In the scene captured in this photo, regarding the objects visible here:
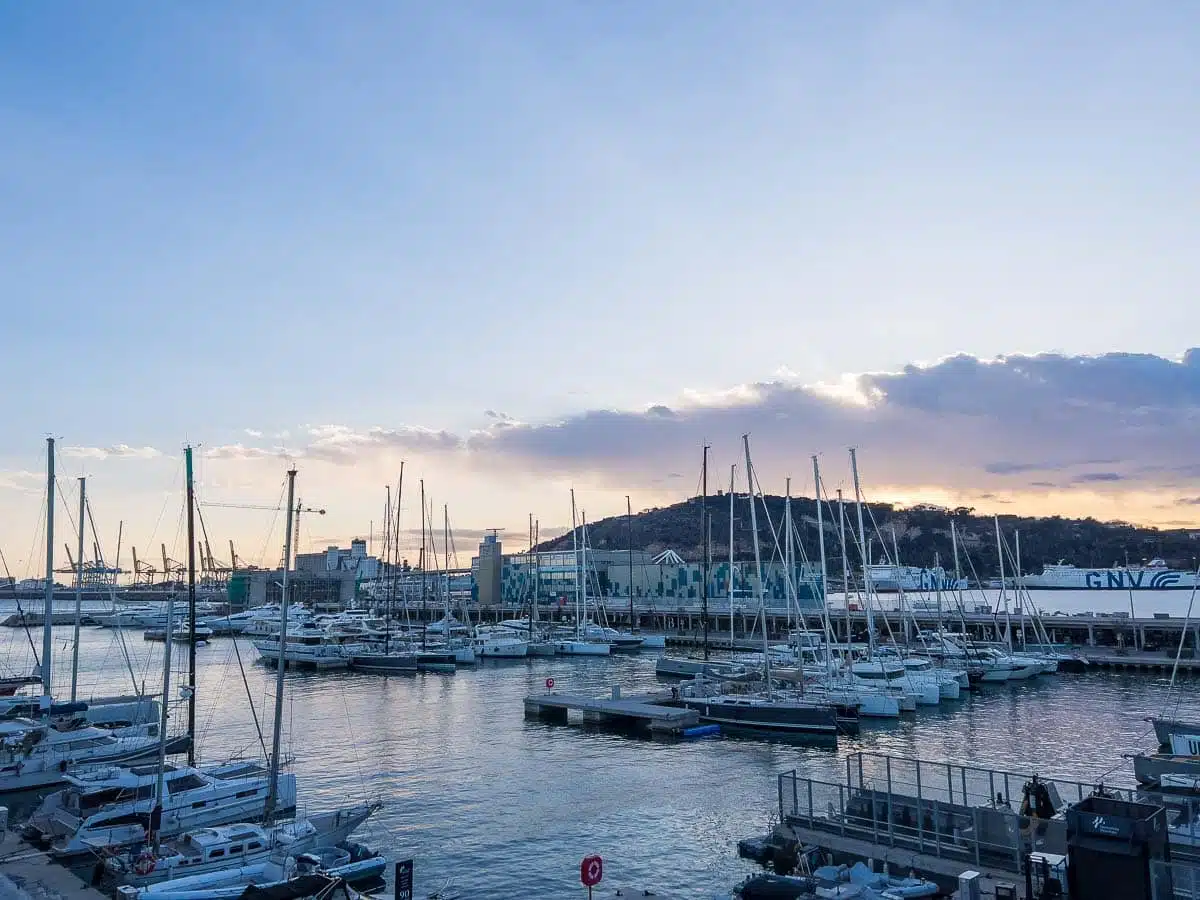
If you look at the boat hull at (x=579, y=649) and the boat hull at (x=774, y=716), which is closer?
the boat hull at (x=774, y=716)

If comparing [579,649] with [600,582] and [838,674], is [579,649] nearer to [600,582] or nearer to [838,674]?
[838,674]

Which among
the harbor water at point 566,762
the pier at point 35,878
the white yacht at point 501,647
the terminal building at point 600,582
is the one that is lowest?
the harbor water at point 566,762

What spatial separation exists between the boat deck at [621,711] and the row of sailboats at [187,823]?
69.4 feet

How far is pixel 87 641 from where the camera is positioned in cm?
12731

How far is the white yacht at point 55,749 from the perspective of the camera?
3434 cm

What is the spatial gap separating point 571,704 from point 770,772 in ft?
51.0

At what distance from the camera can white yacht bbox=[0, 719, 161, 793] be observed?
3434 centimetres

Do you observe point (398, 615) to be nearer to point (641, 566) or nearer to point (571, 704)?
point (641, 566)

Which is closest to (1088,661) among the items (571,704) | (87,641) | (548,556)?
(571,704)

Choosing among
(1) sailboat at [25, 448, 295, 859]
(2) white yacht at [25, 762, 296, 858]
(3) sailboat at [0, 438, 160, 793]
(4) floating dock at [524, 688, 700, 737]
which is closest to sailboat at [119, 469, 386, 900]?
(1) sailboat at [25, 448, 295, 859]

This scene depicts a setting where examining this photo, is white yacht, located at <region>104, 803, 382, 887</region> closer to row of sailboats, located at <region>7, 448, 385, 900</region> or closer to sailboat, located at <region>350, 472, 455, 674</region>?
row of sailboats, located at <region>7, 448, 385, 900</region>

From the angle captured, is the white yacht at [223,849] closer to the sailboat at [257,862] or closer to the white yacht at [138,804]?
the sailboat at [257,862]

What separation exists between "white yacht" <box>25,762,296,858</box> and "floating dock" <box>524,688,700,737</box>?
69.6ft

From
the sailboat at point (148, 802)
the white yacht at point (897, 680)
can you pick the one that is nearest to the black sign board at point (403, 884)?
the sailboat at point (148, 802)
